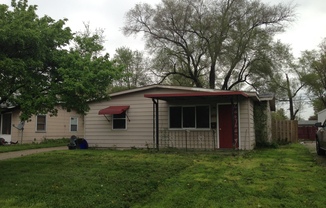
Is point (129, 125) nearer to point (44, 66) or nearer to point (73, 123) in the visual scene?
point (44, 66)

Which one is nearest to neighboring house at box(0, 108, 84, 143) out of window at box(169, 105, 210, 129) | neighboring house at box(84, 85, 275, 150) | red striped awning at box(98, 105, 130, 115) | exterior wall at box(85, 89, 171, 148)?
exterior wall at box(85, 89, 171, 148)

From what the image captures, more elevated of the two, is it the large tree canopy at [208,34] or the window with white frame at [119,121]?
the large tree canopy at [208,34]

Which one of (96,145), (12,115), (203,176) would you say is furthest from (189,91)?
(12,115)

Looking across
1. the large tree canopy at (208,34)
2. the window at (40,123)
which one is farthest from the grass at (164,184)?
the large tree canopy at (208,34)

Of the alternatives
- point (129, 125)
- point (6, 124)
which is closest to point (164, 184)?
point (129, 125)

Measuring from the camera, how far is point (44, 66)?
28.0ft

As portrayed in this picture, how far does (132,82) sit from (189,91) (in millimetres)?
22971

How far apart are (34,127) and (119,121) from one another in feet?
27.5

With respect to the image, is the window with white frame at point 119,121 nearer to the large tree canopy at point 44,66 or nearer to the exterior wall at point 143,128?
the exterior wall at point 143,128

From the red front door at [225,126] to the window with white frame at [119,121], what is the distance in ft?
15.6

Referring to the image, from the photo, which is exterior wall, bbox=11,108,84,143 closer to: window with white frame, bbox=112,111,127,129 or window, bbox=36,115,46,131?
window, bbox=36,115,46,131

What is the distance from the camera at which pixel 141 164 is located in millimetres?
8836

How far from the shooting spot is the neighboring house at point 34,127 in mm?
19906

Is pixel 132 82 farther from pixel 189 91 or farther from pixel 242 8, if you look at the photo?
pixel 189 91
